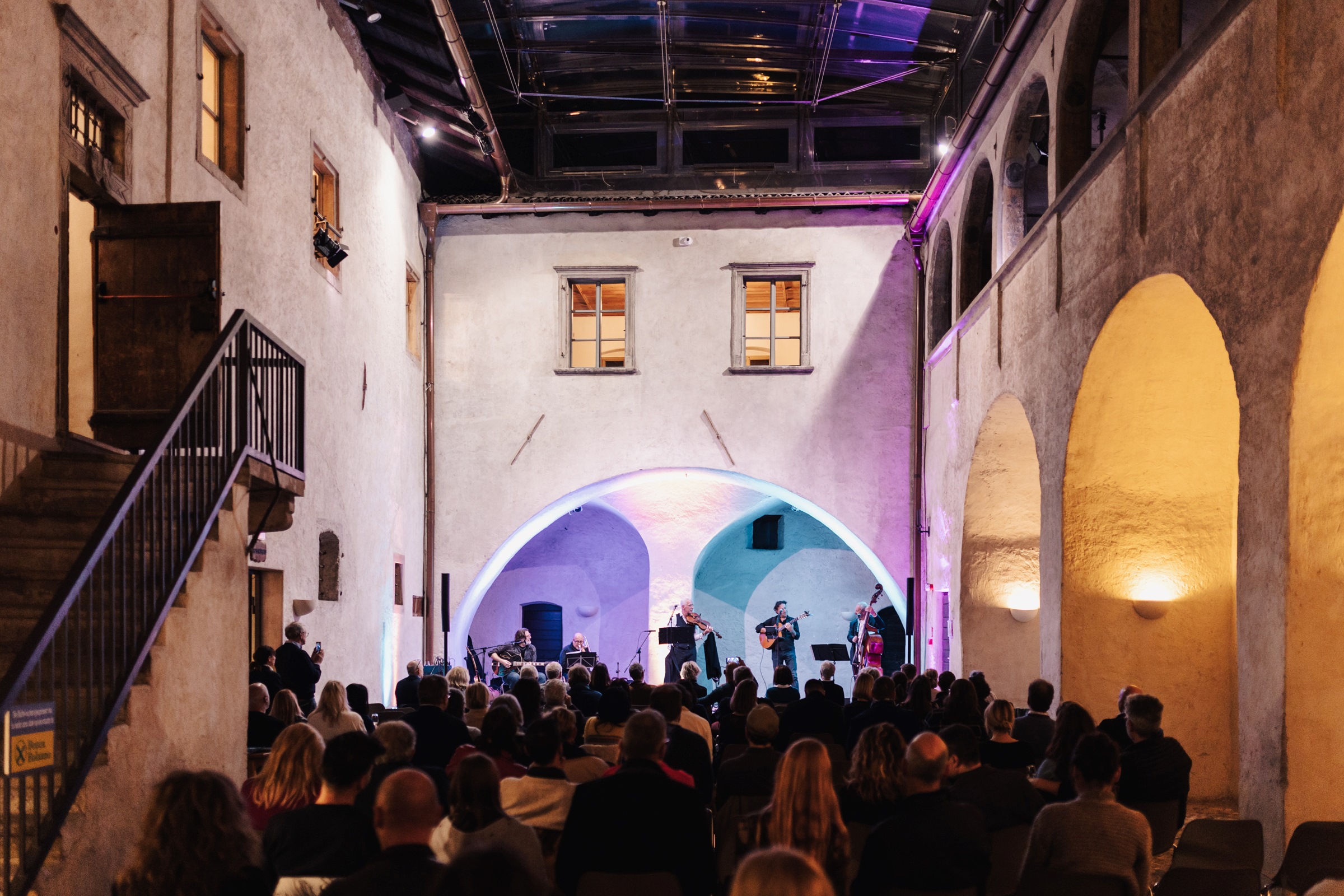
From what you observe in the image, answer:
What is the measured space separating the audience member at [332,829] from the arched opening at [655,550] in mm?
13548

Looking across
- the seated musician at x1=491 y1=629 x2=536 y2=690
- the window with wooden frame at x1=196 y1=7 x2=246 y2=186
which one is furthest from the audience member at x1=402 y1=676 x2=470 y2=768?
the seated musician at x1=491 y1=629 x2=536 y2=690

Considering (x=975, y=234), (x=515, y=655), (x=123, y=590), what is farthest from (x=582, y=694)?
(x=515, y=655)

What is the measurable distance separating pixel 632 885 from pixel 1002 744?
3.64m

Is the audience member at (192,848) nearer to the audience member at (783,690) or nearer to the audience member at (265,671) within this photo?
the audience member at (265,671)

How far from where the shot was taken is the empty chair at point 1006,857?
17.5ft

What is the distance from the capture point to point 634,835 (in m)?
4.34

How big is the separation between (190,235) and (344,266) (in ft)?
18.1

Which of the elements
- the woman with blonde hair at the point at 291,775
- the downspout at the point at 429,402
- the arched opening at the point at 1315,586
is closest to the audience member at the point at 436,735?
the woman with blonde hair at the point at 291,775

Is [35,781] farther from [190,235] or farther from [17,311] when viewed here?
[190,235]

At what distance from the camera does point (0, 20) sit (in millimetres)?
6977

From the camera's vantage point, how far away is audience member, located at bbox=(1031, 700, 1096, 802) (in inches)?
252

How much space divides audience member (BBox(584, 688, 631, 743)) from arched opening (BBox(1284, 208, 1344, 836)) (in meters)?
3.67

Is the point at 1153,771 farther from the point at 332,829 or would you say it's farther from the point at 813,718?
the point at 332,829

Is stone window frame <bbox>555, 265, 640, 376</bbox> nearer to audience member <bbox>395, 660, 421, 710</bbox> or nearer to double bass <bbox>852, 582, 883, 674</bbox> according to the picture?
double bass <bbox>852, 582, 883, 674</bbox>
